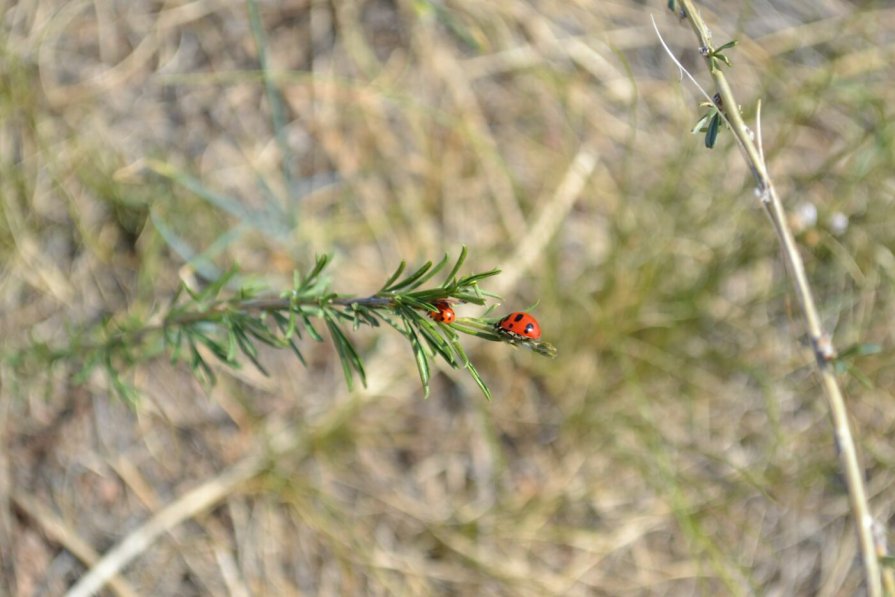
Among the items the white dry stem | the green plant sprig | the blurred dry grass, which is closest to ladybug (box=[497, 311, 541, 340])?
the green plant sprig

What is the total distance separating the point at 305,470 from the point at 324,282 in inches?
47.9

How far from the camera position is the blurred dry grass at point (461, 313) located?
2248mm

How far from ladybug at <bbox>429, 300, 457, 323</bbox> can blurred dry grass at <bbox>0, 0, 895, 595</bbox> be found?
1.22 meters

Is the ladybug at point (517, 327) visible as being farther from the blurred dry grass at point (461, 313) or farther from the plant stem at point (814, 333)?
the blurred dry grass at point (461, 313)

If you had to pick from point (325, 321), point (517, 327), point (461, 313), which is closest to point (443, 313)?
point (517, 327)

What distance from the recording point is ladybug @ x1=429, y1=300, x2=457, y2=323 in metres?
0.99

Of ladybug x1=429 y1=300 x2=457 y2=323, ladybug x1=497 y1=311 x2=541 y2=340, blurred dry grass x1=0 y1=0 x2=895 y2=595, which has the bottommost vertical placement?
blurred dry grass x1=0 y1=0 x2=895 y2=595

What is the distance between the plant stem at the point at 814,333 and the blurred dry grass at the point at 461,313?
828mm

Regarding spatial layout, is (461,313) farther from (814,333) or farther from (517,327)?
(517,327)

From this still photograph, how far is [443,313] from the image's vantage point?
100cm

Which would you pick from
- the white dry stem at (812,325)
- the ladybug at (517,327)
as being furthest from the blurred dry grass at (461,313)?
the ladybug at (517,327)

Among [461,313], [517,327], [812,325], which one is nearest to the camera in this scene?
[517,327]

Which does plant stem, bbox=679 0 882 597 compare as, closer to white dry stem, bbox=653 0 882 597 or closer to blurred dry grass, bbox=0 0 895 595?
white dry stem, bbox=653 0 882 597

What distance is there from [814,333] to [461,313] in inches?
51.7
